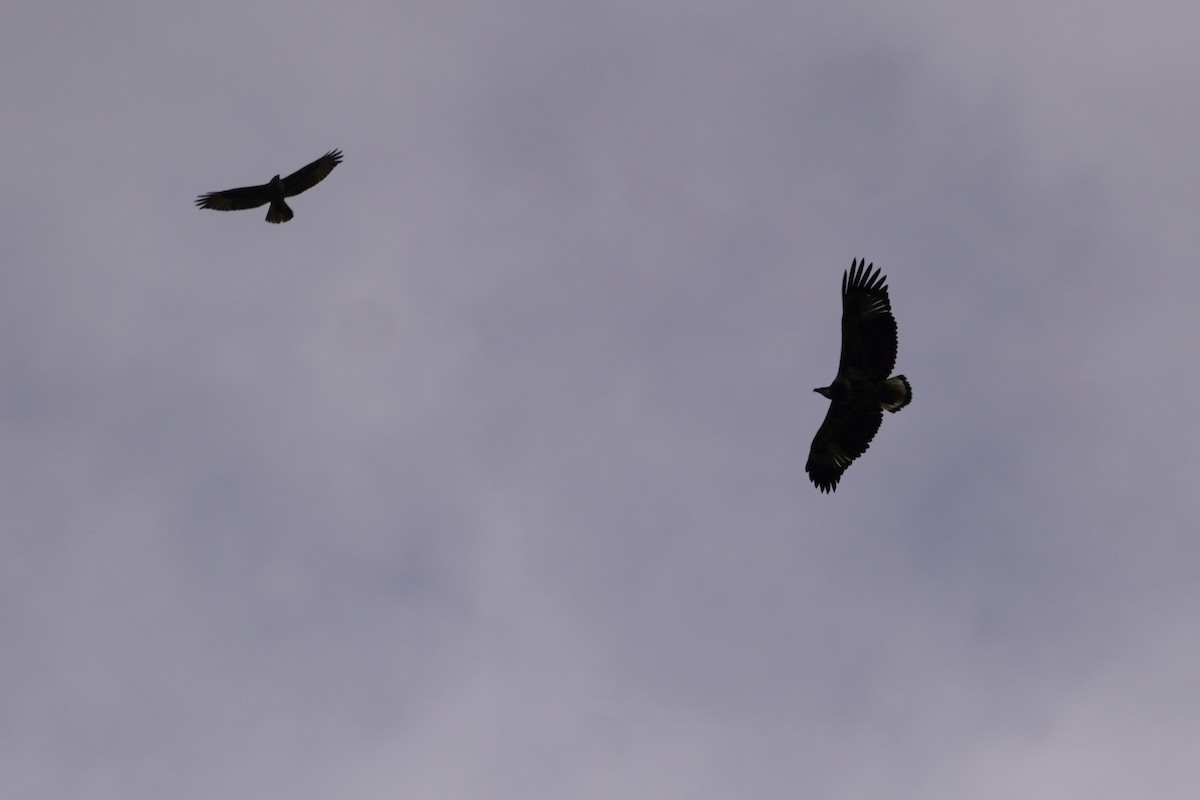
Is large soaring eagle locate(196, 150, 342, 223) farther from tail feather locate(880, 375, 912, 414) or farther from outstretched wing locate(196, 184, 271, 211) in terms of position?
tail feather locate(880, 375, 912, 414)

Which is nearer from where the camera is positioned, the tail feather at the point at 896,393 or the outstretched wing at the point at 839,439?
the tail feather at the point at 896,393

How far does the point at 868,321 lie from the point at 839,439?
361cm

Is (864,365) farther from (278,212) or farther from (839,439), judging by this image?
(278,212)

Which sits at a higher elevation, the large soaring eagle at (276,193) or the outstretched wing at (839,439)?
the large soaring eagle at (276,193)

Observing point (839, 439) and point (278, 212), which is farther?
point (278, 212)

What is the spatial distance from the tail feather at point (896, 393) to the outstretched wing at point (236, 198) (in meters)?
16.7

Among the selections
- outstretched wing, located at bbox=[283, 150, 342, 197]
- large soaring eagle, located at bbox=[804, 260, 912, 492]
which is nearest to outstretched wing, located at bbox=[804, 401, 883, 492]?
large soaring eagle, located at bbox=[804, 260, 912, 492]

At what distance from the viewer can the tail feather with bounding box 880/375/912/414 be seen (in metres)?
26.7

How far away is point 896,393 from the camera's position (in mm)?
26688

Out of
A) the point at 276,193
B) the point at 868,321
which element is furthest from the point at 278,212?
the point at 868,321

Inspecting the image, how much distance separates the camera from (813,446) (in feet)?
95.5

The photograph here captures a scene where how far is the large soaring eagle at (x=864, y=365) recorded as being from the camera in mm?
26172

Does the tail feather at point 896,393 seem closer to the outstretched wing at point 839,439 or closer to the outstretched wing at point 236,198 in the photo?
the outstretched wing at point 839,439

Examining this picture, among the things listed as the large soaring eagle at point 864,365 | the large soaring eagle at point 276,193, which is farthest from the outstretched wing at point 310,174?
the large soaring eagle at point 864,365
